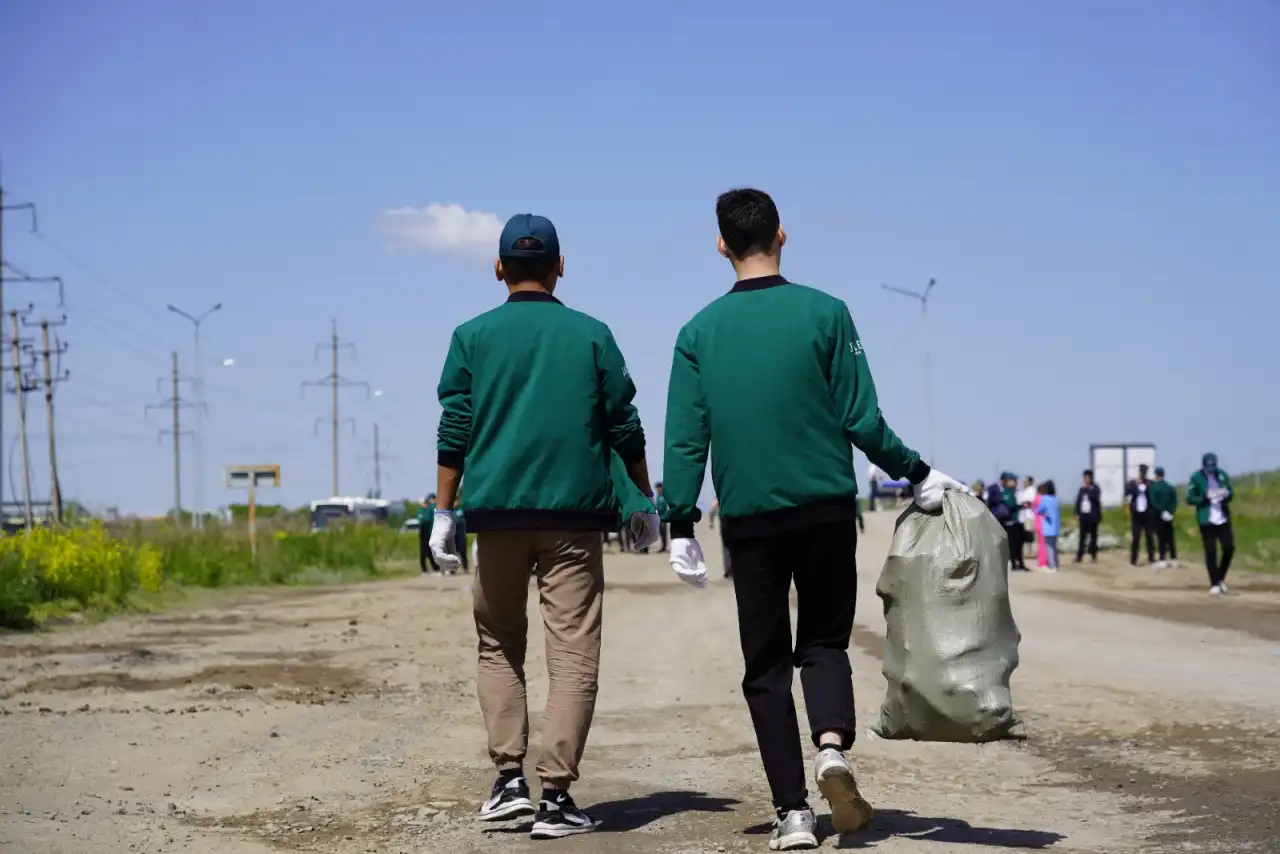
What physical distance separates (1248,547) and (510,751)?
33619 mm

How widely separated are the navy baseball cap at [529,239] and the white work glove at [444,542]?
1.02 metres

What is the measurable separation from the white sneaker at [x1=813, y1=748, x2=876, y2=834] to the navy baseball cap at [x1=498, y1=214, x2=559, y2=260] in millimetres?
2207

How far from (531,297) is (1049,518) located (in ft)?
90.3

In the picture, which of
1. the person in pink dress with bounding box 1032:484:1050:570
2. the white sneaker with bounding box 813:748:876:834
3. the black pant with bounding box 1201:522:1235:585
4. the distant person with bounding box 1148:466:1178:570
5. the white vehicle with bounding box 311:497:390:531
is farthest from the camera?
the white vehicle with bounding box 311:497:390:531

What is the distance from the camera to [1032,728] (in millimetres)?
9383

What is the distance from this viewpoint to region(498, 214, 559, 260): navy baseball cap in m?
6.87

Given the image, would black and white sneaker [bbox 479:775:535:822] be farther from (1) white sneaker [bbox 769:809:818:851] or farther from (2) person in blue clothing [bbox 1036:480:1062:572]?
(2) person in blue clothing [bbox 1036:480:1062:572]

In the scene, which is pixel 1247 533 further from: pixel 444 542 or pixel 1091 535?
pixel 444 542

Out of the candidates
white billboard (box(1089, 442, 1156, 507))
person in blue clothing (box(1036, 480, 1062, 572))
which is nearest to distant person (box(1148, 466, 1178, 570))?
person in blue clothing (box(1036, 480, 1062, 572))

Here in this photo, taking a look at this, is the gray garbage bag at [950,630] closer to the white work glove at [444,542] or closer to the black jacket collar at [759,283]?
the black jacket collar at [759,283]

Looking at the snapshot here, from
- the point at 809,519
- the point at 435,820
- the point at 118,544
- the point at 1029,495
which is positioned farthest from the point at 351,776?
the point at 1029,495

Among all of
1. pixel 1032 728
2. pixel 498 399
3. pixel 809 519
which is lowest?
pixel 1032 728

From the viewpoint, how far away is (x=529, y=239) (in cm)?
688

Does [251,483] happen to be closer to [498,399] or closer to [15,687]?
[15,687]
